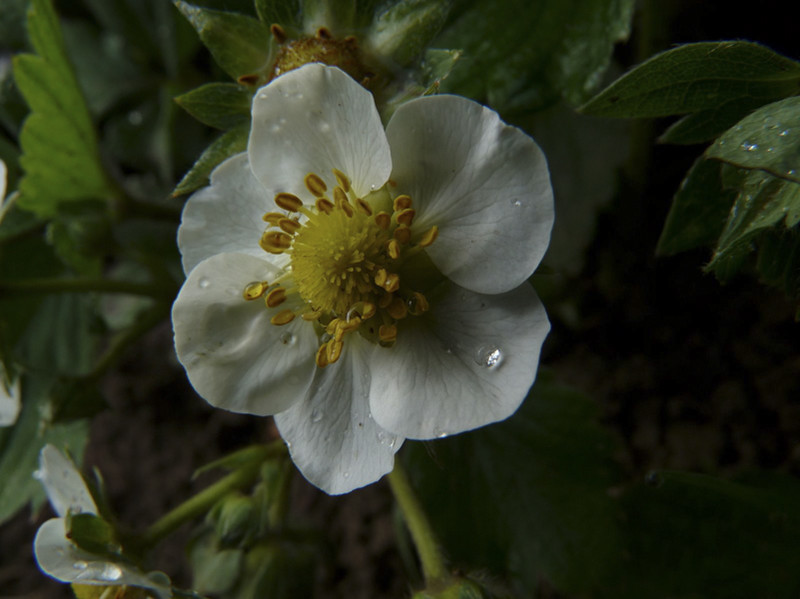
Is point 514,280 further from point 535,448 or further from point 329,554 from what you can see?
point 329,554

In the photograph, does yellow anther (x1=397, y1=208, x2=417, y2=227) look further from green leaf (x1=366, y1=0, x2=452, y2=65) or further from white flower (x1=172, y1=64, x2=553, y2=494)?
green leaf (x1=366, y1=0, x2=452, y2=65)

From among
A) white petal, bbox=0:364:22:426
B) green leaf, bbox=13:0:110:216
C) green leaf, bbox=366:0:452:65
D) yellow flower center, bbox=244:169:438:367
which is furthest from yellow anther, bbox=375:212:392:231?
green leaf, bbox=13:0:110:216

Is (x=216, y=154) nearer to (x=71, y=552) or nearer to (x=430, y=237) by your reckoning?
(x=430, y=237)

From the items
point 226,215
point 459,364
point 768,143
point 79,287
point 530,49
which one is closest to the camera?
point 768,143

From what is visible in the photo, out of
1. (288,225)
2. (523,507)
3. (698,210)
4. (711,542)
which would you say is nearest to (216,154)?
(288,225)

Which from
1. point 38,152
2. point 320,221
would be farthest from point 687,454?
point 38,152

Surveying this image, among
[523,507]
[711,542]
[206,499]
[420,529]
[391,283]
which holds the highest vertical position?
[391,283]
